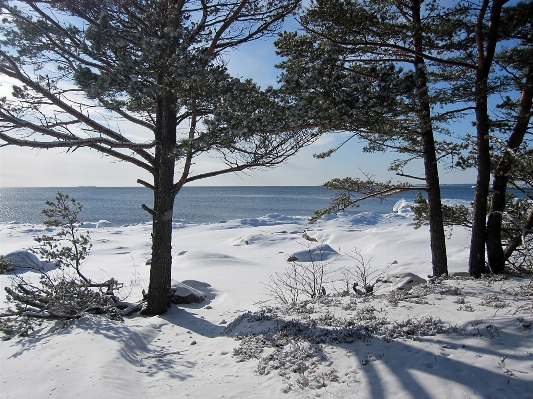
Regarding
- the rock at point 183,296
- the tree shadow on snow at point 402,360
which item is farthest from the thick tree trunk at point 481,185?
the rock at point 183,296

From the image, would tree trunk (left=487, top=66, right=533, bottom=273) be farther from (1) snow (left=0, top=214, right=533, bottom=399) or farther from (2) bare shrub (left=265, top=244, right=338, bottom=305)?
(2) bare shrub (left=265, top=244, right=338, bottom=305)

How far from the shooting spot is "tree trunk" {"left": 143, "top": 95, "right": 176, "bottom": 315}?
6973mm

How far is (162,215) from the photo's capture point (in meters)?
6.99

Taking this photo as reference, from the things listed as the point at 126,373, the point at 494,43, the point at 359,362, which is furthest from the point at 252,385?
the point at 494,43

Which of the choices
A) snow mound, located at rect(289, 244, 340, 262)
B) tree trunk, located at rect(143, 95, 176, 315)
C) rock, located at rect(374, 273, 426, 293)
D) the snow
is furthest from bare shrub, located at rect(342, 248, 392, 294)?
tree trunk, located at rect(143, 95, 176, 315)

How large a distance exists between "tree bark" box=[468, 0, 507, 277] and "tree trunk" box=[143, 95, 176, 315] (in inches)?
240

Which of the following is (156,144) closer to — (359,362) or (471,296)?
(359,362)

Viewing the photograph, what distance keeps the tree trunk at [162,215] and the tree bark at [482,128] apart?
6093 mm

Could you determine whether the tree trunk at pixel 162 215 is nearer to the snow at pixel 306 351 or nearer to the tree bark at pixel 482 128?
the snow at pixel 306 351

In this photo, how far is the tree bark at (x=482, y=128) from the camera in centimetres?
641

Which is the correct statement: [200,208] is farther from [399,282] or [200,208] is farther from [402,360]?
[402,360]

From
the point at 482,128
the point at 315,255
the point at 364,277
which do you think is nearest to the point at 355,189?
the point at 364,277

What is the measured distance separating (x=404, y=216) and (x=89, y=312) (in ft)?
115

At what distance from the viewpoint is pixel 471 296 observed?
5.53m
